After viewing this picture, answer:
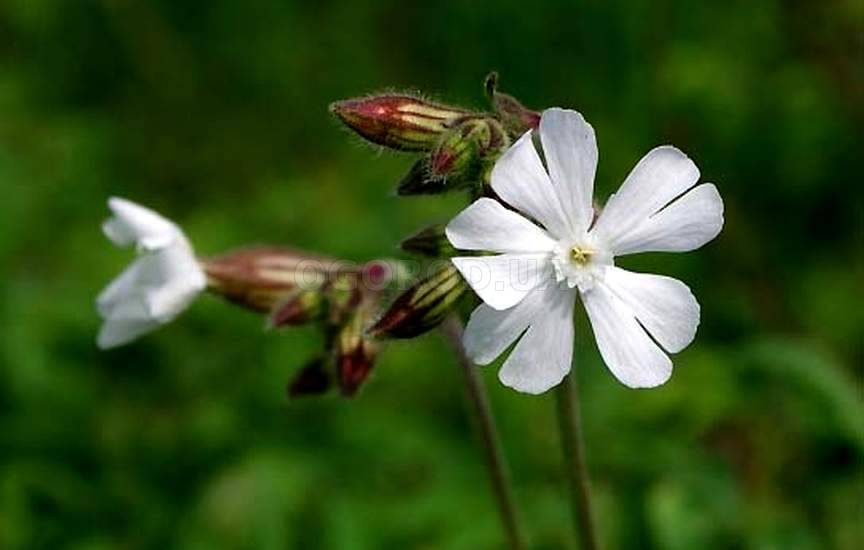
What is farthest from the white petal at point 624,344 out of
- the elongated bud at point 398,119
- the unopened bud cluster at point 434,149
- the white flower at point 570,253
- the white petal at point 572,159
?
the elongated bud at point 398,119

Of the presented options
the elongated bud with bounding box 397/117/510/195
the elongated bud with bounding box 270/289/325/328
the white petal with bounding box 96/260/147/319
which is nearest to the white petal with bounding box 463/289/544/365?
the elongated bud with bounding box 397/117/510/195

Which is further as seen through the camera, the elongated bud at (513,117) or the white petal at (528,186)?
the elongated bud at (513,117)

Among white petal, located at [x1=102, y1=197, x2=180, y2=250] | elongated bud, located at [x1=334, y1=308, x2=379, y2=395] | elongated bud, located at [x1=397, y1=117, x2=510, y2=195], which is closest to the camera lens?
elongated bud, located at [x1=397, y1=117, x2=510, y2=195]

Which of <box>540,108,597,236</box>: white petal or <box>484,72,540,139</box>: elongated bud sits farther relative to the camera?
<box>484,72,540,139</box>: elongated bud

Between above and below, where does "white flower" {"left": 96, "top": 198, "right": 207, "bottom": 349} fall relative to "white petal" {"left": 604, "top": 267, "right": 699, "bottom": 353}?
above

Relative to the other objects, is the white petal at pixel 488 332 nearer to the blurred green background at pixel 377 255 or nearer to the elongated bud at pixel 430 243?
the elongated bud at pixel 430 243

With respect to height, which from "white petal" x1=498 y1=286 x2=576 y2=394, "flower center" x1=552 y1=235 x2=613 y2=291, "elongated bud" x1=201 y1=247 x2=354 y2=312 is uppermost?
"elongated bud" x1=201 y1=247 x2=354 y2=312

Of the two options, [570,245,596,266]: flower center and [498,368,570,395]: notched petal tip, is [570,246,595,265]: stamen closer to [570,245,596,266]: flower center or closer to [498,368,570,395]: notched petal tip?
[570,245,596,266]: flower center

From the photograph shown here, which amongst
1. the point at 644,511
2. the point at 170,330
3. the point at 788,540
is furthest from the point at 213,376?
the point at 788,540
